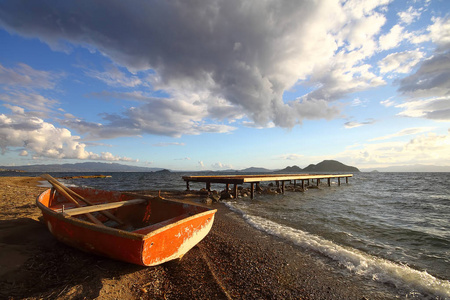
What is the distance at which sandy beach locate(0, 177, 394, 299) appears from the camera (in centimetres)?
319

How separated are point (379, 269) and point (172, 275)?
4.62 metres

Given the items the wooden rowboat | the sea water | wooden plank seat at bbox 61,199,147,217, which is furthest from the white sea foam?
wooden plank seat at bbox 61,199,147,217

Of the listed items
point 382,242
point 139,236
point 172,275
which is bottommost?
point 382,242

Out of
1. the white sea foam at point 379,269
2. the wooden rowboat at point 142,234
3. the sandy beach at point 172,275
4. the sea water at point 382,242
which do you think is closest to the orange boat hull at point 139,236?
the wooden rowboat at point 142,234

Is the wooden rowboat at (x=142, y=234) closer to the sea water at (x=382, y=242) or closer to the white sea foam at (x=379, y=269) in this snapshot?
the white sea foam at (x=379, y=269)

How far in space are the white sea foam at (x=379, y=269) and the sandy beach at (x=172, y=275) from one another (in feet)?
1.49

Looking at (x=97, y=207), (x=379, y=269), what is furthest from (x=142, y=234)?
(x=379, y=269)

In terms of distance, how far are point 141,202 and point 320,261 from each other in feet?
17.1

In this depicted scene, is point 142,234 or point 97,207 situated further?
point 97,207

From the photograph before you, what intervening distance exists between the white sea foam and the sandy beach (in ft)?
1.49

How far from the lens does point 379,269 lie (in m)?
4.72

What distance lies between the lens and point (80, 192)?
8039 mm

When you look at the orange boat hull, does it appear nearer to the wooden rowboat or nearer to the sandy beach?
the wooden rowboat

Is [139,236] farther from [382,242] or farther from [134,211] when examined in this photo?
[382,242]
